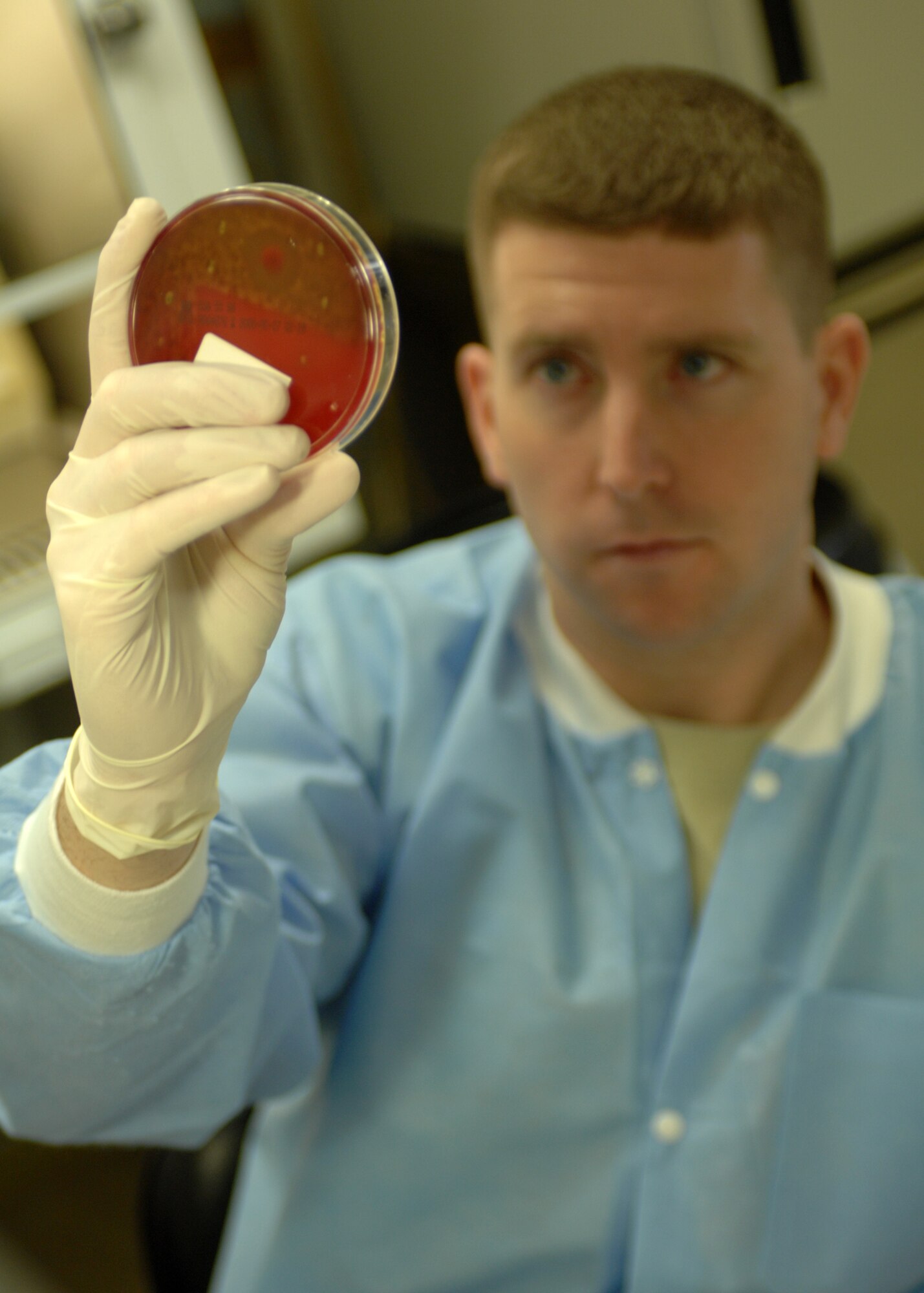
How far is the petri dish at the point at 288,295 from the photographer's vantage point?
0.72 m

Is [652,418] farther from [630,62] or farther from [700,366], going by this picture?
[630,62]

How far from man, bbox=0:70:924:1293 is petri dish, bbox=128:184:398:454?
0.33 m

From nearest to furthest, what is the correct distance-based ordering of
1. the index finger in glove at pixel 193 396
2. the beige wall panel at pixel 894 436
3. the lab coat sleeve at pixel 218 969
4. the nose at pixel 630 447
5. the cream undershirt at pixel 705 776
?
the index finger in glove at pixel 193 396 < the lab coat sleeve at pixel 218 969 < the nose at pixel 630 447 < the cream undershirt at pixel 705 776 < the beige wall panel at pixel 894 436

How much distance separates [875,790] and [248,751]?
2.03 ft

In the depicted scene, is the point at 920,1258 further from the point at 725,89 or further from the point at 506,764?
the point at 725,89

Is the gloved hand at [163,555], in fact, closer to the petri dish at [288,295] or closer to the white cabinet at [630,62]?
the petri dish at [288,295]

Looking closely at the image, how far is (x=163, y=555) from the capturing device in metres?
0.71

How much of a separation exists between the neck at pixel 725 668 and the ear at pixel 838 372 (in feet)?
0.46

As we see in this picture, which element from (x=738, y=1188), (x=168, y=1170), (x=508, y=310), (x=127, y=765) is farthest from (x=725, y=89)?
(x=168, y=1170)

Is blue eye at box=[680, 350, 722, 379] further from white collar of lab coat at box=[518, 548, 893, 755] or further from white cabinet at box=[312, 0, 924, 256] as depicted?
white cabinet at box=[312, 0, 924, 256]


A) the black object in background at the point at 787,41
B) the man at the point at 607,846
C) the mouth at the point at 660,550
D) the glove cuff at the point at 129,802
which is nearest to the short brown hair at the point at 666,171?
the man at the point at 607,846

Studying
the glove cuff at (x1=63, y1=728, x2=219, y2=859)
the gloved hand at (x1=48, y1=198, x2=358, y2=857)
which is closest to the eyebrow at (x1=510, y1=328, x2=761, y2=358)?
the gloved hand at (x1=48, y1=198, x2=358, y2=857)

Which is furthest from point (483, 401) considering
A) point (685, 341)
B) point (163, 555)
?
point (163, 555)

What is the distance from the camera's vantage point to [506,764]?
3.83 feet
